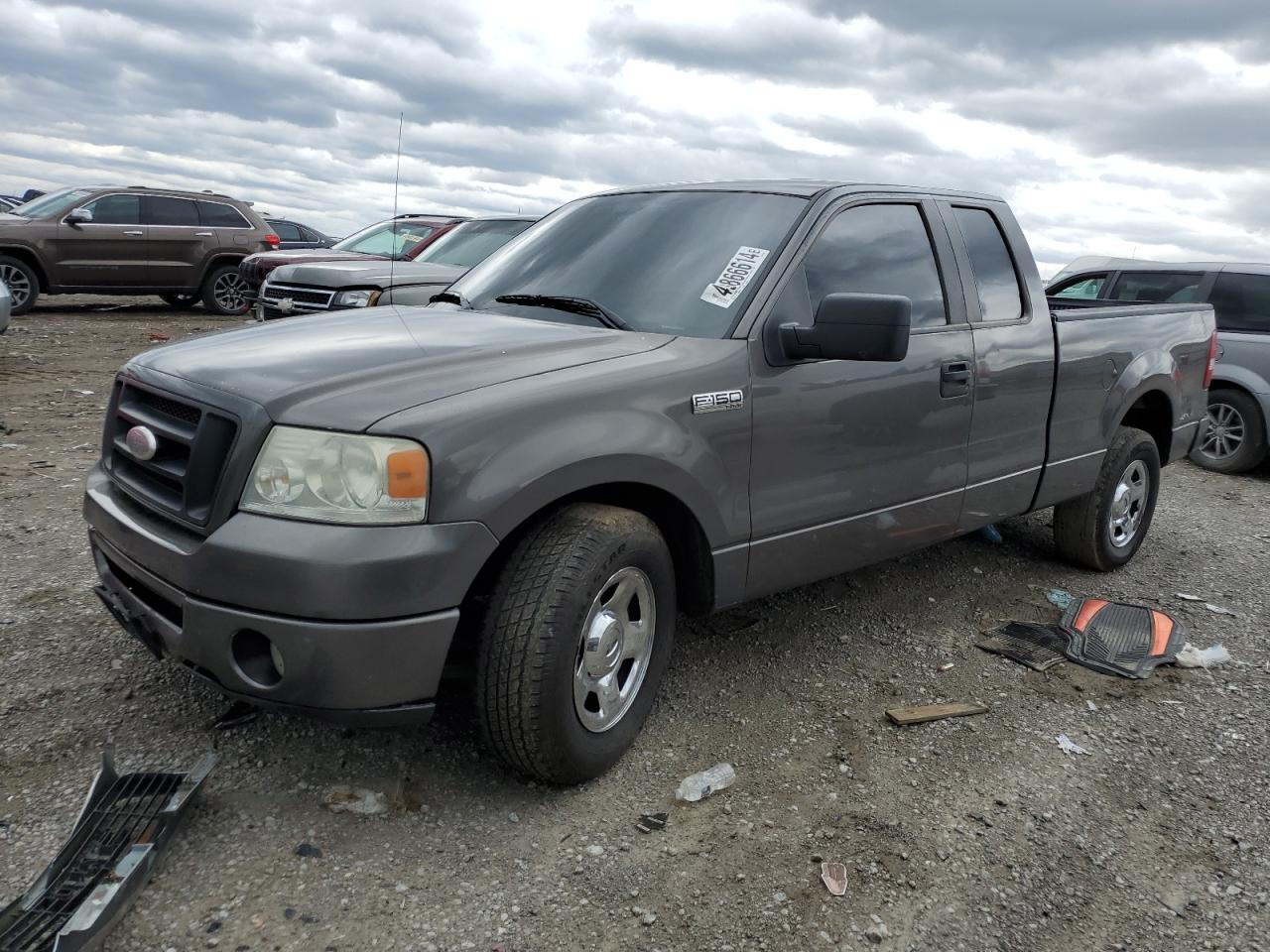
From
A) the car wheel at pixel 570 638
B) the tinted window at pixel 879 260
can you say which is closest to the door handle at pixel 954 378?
the tinted window at pixel 879 260

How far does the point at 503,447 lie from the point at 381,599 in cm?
49

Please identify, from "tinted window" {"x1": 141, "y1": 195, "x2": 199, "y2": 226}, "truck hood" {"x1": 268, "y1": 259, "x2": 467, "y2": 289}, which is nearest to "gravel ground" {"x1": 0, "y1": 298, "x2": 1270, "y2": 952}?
"truck hood" {"x1": 268, "y1": 259, "x2": 467, "y2": 289}

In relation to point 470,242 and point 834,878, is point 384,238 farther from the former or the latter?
point 834,878

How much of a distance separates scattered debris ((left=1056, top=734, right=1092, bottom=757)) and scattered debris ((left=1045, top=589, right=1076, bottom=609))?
1445mm

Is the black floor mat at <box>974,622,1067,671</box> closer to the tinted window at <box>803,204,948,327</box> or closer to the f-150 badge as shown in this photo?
the tinted window at <box>803,204,948,327</box>

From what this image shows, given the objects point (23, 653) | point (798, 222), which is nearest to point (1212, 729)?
point (798, 222)

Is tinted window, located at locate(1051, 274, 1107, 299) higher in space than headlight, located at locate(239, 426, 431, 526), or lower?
higher

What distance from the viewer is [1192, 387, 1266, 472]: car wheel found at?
8.26m

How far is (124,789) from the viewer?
2828 millimetres

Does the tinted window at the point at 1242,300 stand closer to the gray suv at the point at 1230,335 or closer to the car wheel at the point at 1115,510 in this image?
the gray suv at the point at 1230,335

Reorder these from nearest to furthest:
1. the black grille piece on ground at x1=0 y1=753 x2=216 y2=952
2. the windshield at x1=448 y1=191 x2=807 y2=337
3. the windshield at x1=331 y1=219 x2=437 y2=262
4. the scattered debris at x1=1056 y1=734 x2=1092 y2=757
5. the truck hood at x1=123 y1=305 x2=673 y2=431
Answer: the black grille piece on ground at x1=0 y1=753 x2=216 y2=952
the truck hood at x1=123 y1=305 x2=673 y2=431
the windshield at x1=448 y1=191 x2=807 y2=337
the scattered debris at x1=1056 y1=734 x2=1092 y2=757
the windshield at x1=331 y1=219 x2=437 y2=262

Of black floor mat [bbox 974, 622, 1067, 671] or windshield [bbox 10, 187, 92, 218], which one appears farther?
windshield [bbox 10, 187, 92, 218]

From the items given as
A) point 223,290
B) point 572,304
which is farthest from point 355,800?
point 223,290

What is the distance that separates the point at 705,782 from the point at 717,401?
1163 mm
